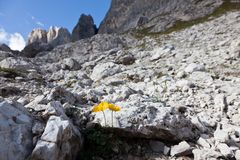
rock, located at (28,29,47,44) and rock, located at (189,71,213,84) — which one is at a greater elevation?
rock, located at (28,29,47,44)

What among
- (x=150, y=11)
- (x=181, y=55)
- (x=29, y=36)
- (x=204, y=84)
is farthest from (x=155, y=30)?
(x=29, y=36)

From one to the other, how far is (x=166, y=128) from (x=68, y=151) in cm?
247

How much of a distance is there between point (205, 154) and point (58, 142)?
3.22 meters

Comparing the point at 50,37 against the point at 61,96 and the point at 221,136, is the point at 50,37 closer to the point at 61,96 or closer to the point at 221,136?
the point at 61,96

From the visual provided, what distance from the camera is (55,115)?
6238 mm

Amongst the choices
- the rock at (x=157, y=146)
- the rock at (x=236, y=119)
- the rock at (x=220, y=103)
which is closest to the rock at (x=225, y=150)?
the rock at (x=157, y=146)

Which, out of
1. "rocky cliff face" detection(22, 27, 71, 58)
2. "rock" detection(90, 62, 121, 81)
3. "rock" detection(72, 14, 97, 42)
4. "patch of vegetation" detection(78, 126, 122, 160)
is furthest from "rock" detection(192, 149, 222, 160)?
"rock" detection(72, 14, 97, 42)

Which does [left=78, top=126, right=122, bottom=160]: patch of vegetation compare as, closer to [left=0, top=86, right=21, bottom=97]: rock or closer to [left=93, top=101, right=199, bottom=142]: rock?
[left=93, top=101, right=199, bottom=142]: rock

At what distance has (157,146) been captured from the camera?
646 cm

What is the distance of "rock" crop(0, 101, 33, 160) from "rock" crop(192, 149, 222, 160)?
3558 millimetres

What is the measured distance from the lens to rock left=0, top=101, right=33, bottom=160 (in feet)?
15.9

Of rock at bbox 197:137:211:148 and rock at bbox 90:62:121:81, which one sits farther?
rock at bbox 90:62:121:81

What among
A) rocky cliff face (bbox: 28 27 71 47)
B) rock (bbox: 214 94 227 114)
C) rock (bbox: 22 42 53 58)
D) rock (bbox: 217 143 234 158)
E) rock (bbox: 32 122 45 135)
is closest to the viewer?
rock (bbox: 32 122 45 135)

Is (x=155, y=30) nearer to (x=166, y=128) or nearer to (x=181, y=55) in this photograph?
(x=181, y=55)
